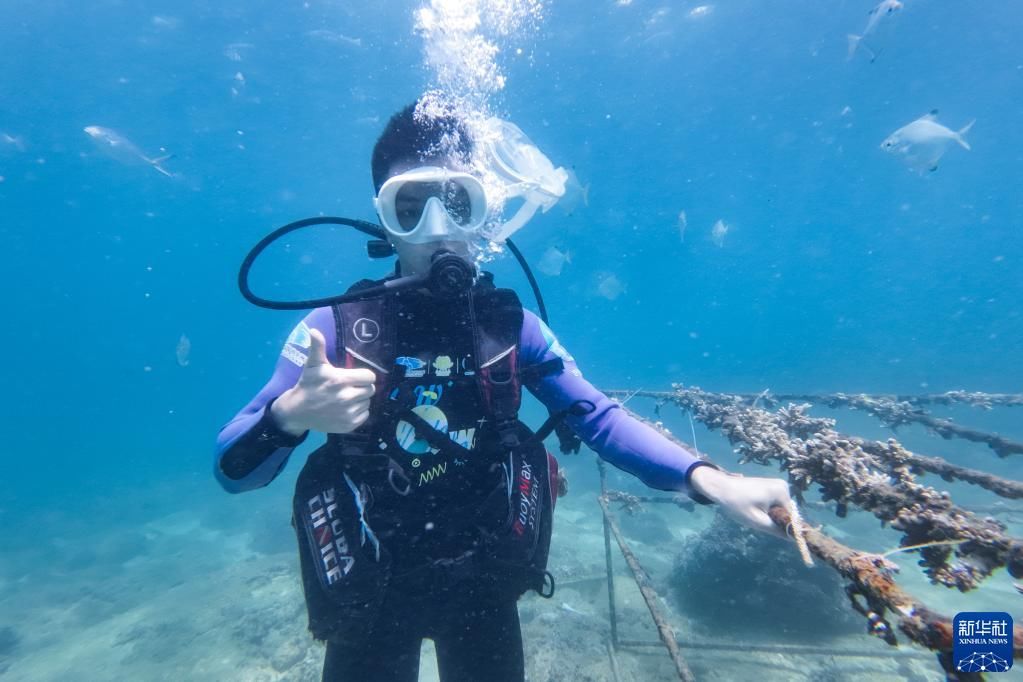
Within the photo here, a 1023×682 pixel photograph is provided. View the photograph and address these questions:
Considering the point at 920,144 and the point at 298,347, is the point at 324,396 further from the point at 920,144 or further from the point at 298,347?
the point at 920,144

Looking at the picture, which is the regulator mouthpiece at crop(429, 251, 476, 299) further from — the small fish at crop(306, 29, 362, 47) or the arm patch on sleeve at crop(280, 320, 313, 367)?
the small fish at crop(306, 29, 362, 47)

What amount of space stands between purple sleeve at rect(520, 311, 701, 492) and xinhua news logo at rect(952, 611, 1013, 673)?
1.04 meters

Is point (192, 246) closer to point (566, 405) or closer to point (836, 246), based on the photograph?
point (566, 405)

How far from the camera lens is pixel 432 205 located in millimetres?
2854

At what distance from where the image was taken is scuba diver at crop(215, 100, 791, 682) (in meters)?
2.40

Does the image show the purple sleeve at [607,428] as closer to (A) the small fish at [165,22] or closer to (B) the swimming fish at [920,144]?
(B) the swimming fish at [920,144]

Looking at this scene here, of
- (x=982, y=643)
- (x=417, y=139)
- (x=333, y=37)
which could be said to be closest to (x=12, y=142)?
(x=333, y=37)

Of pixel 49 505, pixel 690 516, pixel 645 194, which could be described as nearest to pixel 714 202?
pixel 645 194

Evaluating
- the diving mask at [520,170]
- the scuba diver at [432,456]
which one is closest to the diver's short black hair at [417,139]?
the scuba diver at [432,456]

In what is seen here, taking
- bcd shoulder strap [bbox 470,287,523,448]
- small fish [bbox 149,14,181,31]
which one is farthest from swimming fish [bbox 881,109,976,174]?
small fish [bbox 149,14,181,31]

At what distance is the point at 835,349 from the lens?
69.5 meters

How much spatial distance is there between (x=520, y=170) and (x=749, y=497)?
627 cm

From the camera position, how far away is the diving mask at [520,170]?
5805 millimetres

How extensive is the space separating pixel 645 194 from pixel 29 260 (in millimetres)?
72372
